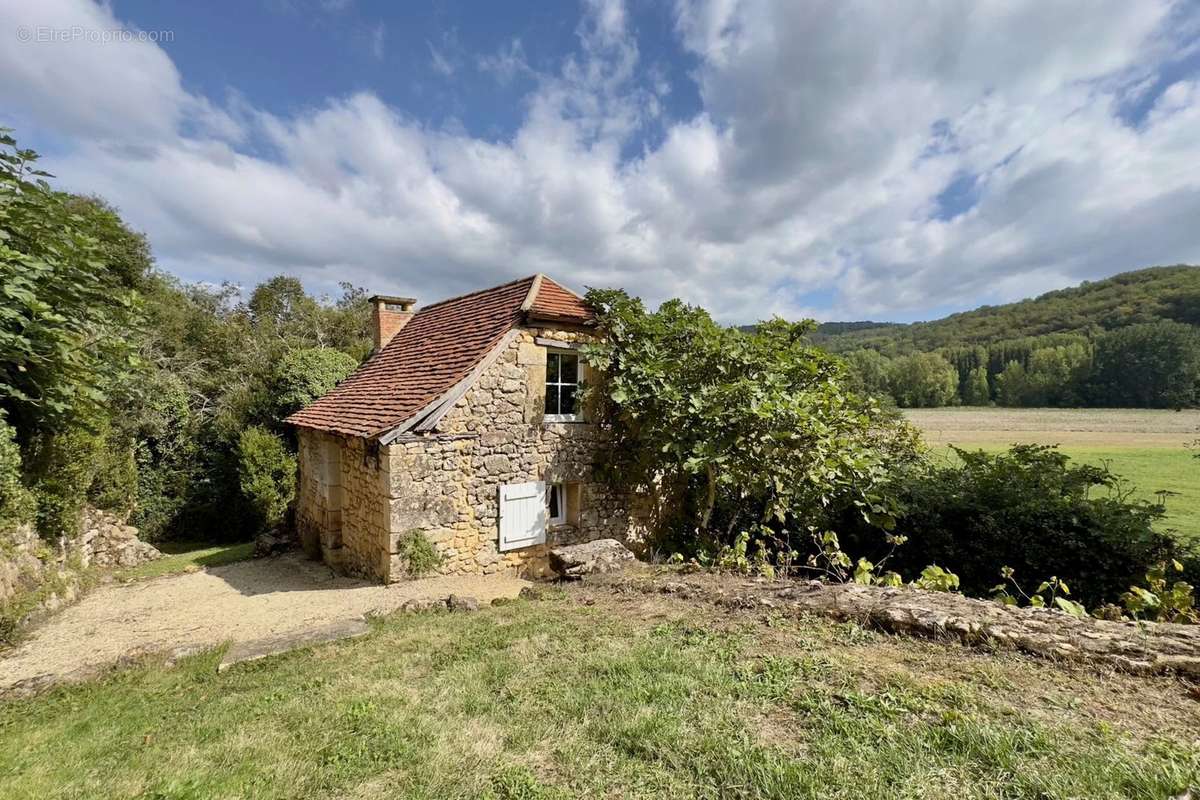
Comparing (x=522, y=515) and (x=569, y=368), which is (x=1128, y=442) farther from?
(x=522, y=515)

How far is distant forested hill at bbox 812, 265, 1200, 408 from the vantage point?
39.9 meters

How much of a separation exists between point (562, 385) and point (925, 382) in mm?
63894

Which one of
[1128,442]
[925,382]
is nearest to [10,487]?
[1128,442]

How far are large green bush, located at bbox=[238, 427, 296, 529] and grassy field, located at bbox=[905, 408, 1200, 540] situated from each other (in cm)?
1811

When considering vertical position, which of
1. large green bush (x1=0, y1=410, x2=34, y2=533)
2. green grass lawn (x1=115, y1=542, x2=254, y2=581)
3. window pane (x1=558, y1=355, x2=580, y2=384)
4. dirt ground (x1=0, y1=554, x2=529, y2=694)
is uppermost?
window pane (x1=558, y1=355, x2=580, y2=384)

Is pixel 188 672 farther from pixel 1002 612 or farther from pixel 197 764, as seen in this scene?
pixel 1002 612

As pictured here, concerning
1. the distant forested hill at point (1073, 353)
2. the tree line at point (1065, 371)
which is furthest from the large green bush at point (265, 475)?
the tree line at point (1065, 371)

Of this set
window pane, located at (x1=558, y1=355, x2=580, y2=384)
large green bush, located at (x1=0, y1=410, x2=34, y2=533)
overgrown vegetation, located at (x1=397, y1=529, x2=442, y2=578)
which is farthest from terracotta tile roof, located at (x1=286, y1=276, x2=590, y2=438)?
large green bush, located at (x1=0, y1=410, x2=34, y2=533)

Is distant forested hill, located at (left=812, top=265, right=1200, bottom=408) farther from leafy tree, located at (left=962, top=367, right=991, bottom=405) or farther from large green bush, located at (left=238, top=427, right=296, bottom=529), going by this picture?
large green bush, located at (left=238, top=427, right=296, bottom=529)

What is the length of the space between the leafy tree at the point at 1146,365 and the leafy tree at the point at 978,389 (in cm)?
1284

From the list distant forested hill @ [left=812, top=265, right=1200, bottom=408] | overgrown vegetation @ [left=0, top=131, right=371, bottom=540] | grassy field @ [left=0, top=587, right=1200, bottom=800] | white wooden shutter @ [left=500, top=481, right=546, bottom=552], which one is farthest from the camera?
distant forested hill @ [left=812, top=265, right=1200, bottom=408]

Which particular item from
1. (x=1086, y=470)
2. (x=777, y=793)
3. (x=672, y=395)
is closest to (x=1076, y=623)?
(x=777, y=793)

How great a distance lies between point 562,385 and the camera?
9766 millimetres

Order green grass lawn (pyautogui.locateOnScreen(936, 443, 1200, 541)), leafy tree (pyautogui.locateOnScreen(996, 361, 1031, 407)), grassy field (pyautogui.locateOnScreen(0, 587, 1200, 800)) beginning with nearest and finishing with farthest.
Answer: grassy field (pyautogui.locateOnScreen(0, 587, 1200, 800)), green grass lawn (pyautogui.locateOnScreen(936, 443, 1200, 541)), leafy tree (pyautogui.locateOnScreen(996, 361, 1031, 407))
